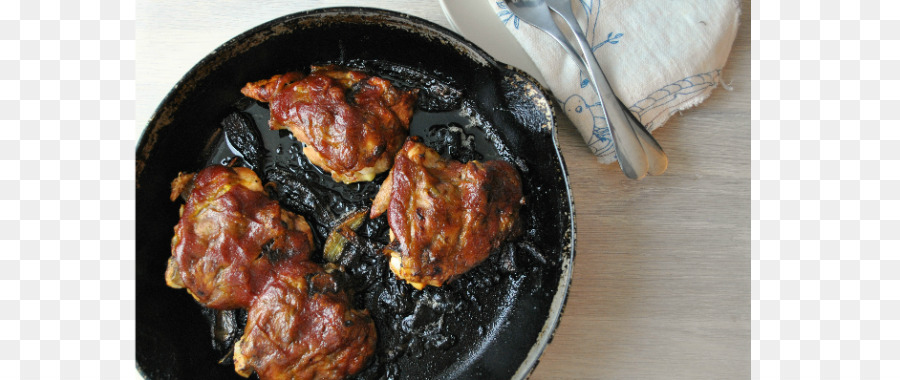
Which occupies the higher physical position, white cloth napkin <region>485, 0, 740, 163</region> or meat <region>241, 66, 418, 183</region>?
meat <region>241, 66, 418, 183</region>

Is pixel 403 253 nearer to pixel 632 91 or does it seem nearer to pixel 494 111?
pixel 494 111

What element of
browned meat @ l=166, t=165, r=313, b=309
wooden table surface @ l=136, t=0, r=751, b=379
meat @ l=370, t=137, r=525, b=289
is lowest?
wooden table surface @ l=136, t=0, r=751, b=379

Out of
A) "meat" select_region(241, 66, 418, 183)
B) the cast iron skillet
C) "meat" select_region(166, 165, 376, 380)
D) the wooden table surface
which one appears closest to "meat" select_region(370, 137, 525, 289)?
"meat" select_region(241, 66, 418, 183)

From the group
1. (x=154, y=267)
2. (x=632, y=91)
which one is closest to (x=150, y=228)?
(x=154, y=267)

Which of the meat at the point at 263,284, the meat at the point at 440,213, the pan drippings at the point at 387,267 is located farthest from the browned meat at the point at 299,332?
the meat at the point at 440,213

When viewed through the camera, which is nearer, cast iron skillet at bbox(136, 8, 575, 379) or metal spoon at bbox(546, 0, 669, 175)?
cast iron skillet at bbox(136, 8, 575, 379)

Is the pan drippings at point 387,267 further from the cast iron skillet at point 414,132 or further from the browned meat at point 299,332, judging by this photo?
the browned meat at point 299,332

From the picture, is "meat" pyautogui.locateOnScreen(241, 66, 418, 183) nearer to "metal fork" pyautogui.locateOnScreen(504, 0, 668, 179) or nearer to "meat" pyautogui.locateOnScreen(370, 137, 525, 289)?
"meat" pyautogui.locateOnScreen(370, 137, 525, 289)
